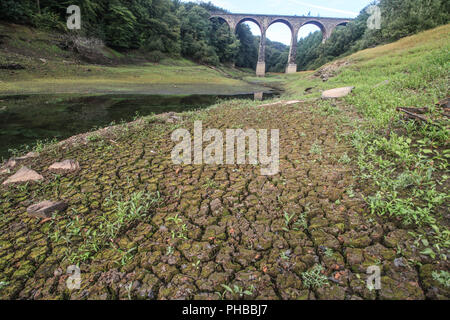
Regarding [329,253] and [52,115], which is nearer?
[329,253]

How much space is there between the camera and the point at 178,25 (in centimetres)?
3934

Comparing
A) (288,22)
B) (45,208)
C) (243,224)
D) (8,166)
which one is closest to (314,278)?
(243,224)

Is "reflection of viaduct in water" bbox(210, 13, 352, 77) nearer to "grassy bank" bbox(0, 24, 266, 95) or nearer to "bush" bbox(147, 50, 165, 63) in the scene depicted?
"bush" bbox(147, 50, 165, 63)

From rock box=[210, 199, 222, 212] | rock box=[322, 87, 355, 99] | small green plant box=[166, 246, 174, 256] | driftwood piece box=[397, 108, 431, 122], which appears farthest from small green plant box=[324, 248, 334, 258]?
rock box=[322, 87, 355, 99]

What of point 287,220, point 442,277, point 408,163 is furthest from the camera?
point 408,163

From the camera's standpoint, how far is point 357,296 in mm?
1698

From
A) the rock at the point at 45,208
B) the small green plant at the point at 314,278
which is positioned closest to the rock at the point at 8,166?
the rock at the point at 45,208

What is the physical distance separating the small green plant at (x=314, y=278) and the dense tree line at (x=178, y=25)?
24982 millimetres

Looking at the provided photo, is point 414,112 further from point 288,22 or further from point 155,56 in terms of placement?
point 288,22

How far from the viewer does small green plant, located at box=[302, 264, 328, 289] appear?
71.0 inches

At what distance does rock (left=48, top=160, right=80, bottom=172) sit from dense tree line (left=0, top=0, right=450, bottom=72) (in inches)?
968

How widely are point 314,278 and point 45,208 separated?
325 centimetres

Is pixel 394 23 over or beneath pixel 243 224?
over

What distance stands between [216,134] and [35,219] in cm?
400
